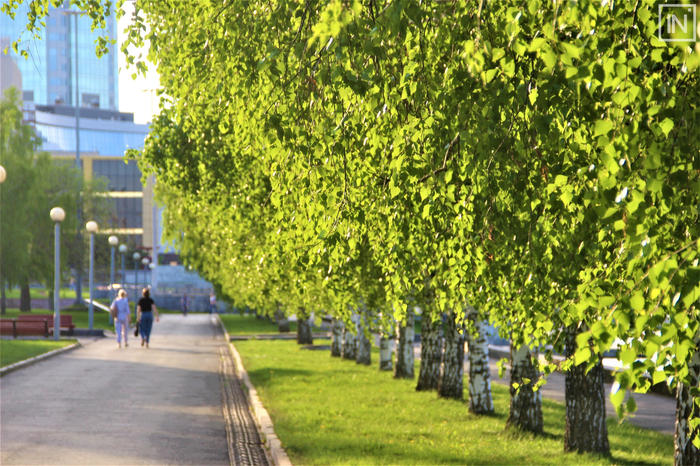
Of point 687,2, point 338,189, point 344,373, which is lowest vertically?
point 344,373

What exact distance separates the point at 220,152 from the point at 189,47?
651 cm

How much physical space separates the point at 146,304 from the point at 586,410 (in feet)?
65.8

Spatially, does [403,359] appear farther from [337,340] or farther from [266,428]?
[266,428]

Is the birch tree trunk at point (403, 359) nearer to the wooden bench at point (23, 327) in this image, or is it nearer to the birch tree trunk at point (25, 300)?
the wooden bench at point (23, 327)

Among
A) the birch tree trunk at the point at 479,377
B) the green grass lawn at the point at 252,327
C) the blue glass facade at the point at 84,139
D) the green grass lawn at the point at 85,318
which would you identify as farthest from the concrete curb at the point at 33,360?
the blue glass facade at the point at 84,139

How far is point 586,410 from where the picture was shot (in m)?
10.9

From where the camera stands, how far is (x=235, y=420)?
13469 millimetres

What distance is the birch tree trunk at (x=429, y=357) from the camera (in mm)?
17641

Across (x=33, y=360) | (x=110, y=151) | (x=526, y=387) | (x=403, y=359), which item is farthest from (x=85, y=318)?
(x=110, y=151)

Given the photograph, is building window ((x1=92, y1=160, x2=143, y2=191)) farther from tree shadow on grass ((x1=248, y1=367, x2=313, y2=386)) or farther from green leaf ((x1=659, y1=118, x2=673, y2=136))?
green leaf ((x1=659, y1=118, x2=673, y2=136))

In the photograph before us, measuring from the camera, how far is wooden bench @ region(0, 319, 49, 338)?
114ft

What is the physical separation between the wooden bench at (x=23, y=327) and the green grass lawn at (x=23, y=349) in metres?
2.68

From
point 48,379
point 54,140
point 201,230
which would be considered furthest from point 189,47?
point 54,140

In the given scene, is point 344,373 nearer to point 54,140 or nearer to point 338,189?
point 338,189
